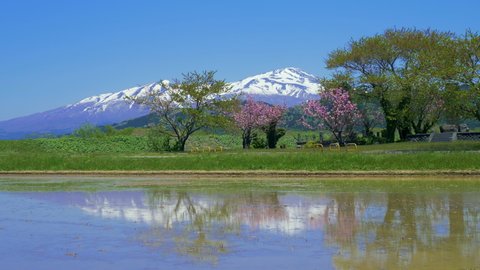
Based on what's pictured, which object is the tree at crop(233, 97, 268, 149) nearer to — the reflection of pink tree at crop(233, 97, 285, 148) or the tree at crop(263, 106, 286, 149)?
the reflection of pink tree at crop(233, 97, 285, 148)

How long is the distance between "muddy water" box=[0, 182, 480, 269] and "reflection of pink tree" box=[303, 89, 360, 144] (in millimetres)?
40780

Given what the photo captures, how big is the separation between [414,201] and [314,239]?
789 centimetres

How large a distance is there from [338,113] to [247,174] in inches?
1184

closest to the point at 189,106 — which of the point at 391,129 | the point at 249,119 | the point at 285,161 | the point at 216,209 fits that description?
the point at 249,119

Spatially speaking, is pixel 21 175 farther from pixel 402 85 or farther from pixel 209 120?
pixel 402 85

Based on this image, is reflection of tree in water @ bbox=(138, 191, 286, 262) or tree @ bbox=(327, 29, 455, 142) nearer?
reflection of tree in water @ bbox=(138, 191, 286, 262)

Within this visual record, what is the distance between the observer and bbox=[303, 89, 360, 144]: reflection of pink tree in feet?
207

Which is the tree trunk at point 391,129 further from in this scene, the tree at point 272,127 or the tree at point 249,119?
the tree at point 249,119

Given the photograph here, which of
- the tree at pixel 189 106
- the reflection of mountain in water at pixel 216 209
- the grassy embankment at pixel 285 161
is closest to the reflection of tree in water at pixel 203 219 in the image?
the reflection of mountain in water at pixel 216 209

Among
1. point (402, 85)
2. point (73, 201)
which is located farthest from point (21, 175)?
point (402, 85)

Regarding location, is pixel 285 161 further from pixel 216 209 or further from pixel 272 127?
pixel 272 127

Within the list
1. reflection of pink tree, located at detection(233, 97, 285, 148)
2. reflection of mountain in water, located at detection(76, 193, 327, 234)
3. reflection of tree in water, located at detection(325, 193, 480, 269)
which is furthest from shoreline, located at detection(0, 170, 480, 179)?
reflection of pink tree, located at detection(233, 97, 285, 148)

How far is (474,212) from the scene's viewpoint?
1686 centimetres

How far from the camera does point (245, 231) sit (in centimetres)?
1423
